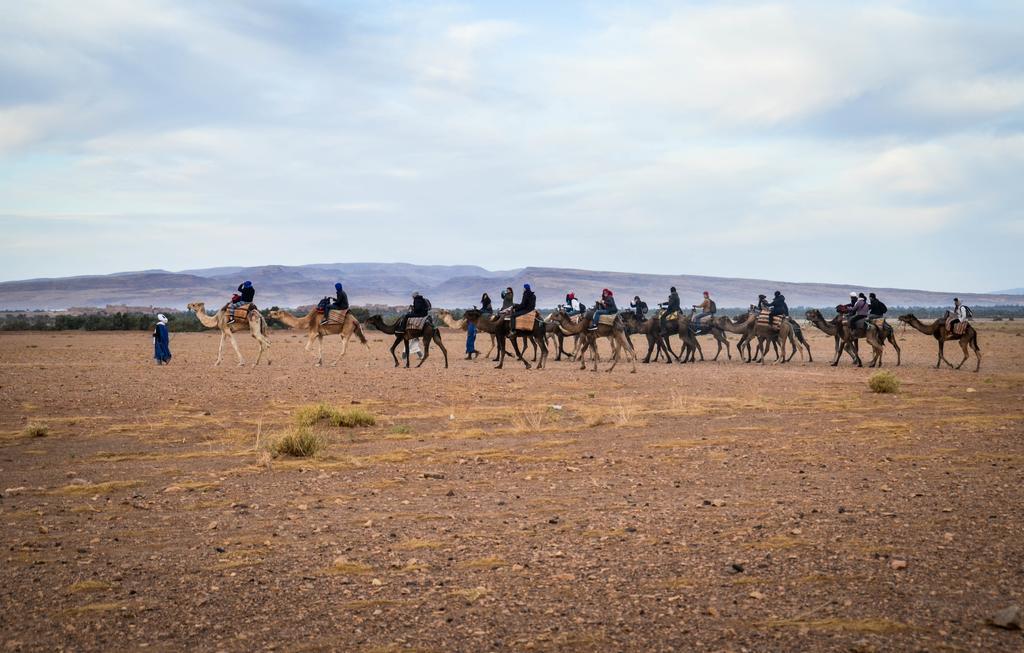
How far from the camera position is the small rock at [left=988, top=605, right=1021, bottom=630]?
619 cm

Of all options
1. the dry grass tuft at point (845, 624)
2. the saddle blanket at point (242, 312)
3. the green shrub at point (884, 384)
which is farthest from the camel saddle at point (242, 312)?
the dry grass tuft at point (845, 624)

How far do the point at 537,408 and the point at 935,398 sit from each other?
9017 millimetres

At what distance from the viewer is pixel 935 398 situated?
2067cm

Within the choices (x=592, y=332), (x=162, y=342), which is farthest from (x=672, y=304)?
(x=162, y=342)

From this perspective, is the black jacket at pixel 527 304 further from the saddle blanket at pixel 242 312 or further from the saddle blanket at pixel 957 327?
the saddle blanket at pixel 957 327

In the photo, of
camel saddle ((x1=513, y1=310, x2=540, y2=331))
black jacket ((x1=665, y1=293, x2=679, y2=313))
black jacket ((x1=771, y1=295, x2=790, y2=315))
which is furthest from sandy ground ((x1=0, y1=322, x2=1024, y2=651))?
black jacket ((x1=771, y1=295, x2=790, y2=315))

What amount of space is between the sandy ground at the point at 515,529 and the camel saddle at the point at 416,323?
9.89m

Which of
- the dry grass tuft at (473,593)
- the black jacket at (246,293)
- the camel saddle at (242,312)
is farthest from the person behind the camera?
the camel saddle at (242,312)

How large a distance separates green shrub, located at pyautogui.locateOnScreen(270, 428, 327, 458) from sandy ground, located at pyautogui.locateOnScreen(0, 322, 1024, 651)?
12.5 inches

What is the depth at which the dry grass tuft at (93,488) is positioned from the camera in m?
10.6

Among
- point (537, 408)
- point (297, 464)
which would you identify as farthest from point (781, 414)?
point (297, 464)

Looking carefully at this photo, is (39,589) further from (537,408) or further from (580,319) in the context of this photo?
(580,319)

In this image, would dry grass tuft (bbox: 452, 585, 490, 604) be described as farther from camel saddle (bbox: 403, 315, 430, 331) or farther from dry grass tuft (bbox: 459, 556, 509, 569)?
camel saddle (bbox: 403, 315, 430, 331)

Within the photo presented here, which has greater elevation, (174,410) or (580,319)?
(580,319)
